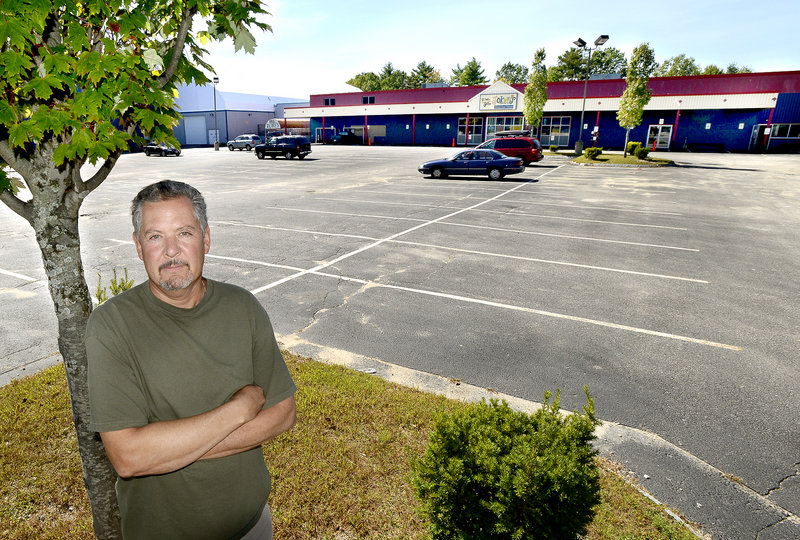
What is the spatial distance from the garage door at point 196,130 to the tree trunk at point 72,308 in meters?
75.5

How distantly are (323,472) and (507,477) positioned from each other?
196cm

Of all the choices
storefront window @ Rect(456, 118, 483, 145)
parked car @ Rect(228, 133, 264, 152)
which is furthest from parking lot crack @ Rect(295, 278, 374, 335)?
storefront window @ Rect(456, 118, 483, 145)

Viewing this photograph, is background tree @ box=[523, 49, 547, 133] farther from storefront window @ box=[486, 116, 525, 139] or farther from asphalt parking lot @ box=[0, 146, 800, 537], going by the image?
asphalt parking lot @ box=[0, 146, 800, 537]

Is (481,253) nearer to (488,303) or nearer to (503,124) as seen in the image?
(488,303)

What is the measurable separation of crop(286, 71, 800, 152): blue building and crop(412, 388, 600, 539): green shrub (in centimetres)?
4150

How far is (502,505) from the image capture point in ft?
8.46

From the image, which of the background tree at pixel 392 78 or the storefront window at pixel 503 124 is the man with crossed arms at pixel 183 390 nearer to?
the storefront window at pixel 503 124

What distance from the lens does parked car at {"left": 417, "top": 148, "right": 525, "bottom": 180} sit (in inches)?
999

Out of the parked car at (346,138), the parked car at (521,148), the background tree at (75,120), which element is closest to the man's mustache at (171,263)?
the background tree at (75,120)

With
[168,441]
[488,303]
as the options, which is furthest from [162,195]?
[488,303]

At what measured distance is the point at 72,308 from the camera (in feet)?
9.75

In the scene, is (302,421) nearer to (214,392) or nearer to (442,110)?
(214,392)

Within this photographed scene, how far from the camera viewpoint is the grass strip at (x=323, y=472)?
3471 millimetres

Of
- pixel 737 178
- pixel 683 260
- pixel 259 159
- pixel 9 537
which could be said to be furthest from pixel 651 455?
pixel 259 159
